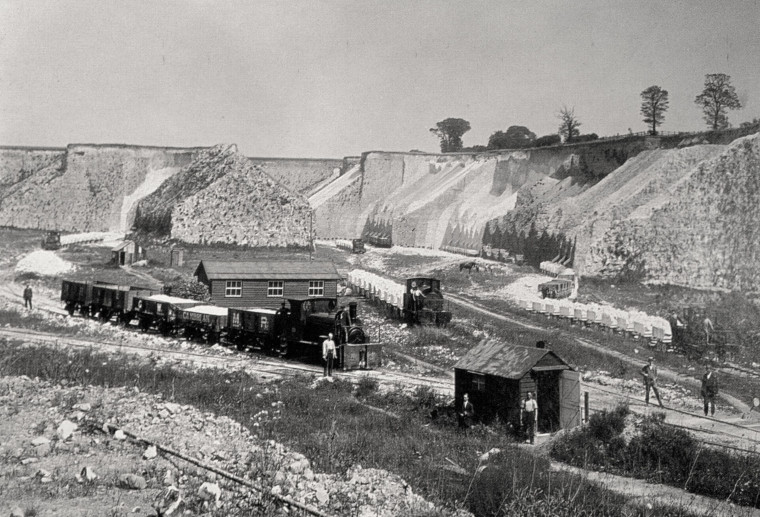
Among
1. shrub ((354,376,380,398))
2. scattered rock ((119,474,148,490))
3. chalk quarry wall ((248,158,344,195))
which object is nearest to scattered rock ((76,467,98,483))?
scattered rock ((119,474,148,490))

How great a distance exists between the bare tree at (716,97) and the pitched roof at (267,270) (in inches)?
1020

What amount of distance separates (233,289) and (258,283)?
1366 mm

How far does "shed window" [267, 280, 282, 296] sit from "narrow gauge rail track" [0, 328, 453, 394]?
7.44 m

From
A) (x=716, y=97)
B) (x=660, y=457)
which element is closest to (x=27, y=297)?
(x=660, y=457)

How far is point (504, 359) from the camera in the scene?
62.9 feet

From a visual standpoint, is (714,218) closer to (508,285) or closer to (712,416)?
(508,285)

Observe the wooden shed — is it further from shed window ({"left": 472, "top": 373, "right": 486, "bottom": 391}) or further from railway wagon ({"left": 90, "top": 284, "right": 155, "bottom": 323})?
railway wagon ({"left": 90, "top": 284, "right": 155, "bottom": 323})

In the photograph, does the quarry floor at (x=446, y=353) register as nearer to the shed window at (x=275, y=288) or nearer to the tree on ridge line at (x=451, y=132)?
the shed window at (x=275, y=288)

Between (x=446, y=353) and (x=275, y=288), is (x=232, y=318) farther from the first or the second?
(x=446, y=353)

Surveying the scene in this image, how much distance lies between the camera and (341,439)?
16.7 metres

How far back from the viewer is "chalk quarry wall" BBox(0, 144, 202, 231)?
308ft

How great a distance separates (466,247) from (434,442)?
53105 millimetres

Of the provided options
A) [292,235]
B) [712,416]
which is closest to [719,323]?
[712,416]

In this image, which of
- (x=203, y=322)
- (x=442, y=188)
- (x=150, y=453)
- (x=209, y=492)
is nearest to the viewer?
(x=209, y=492)
